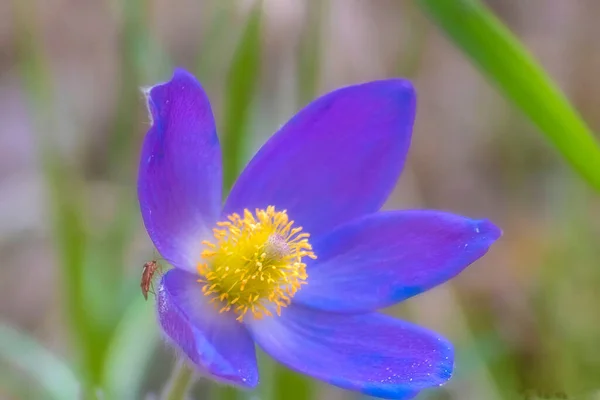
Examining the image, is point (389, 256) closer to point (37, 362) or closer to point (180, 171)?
point (180, 171)

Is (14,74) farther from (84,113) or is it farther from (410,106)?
(410,106)

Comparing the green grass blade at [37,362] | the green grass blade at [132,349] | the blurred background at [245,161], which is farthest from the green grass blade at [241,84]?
the green grass blade at [37,362]

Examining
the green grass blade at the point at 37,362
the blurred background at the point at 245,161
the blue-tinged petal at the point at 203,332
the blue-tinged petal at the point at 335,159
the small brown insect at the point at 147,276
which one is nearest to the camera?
the blue-tinged petal at the point at 203,332

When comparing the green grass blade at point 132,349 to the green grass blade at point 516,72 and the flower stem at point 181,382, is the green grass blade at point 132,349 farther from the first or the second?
the green grass blade at point 516,72

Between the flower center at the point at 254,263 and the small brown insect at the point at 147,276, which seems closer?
the small brown insect at the point at 147,276

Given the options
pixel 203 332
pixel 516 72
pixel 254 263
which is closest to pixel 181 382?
pixel 203 332

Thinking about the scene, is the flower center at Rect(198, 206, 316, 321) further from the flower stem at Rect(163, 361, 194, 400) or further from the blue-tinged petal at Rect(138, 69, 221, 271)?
the flower stem at Rect(163, 361, 194, 400)
